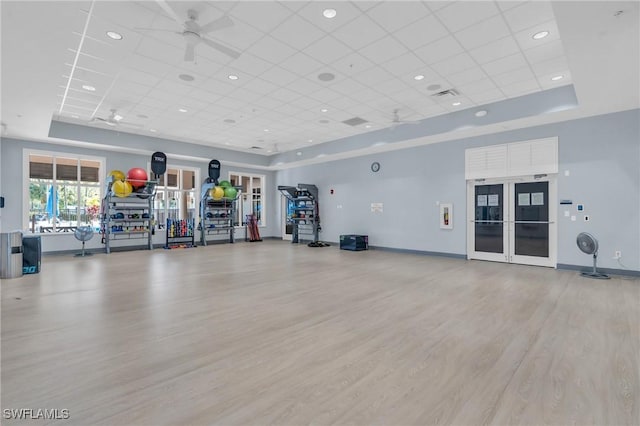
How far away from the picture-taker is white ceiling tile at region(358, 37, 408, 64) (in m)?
4.58

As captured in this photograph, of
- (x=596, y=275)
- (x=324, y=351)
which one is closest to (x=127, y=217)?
(x=324, y=351)

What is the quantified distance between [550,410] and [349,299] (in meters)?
2.71

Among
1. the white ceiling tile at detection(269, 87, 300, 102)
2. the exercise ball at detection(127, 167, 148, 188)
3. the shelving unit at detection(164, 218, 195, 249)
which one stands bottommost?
the shelving unit at detection(164, 218, 195, 249)

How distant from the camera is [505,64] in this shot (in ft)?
17.2

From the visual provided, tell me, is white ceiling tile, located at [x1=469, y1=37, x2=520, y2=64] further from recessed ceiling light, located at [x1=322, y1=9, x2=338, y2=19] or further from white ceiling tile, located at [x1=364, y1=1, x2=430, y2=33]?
recessed ceiling light, located at [x1=322, y1=9, x2=338, y2=19]

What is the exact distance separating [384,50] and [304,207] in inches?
318

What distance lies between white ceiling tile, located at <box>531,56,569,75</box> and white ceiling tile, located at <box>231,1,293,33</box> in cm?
432

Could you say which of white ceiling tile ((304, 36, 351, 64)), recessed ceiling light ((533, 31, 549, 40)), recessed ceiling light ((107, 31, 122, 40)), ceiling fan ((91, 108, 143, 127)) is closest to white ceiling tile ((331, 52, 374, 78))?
white ceiling tile ((304, 36, 351, 64))

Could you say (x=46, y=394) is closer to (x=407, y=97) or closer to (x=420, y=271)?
(x=420, y=271)

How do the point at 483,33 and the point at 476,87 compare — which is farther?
the point at 476,87

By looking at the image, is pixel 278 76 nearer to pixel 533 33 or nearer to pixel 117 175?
pixel 533 33

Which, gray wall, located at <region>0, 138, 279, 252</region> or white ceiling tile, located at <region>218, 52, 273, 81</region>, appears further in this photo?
gray wall, located at <region>0, 138, 279, 252</region>

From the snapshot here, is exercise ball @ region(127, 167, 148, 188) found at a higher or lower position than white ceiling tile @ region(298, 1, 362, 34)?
lower

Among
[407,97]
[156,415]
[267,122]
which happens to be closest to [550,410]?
[156,415]
